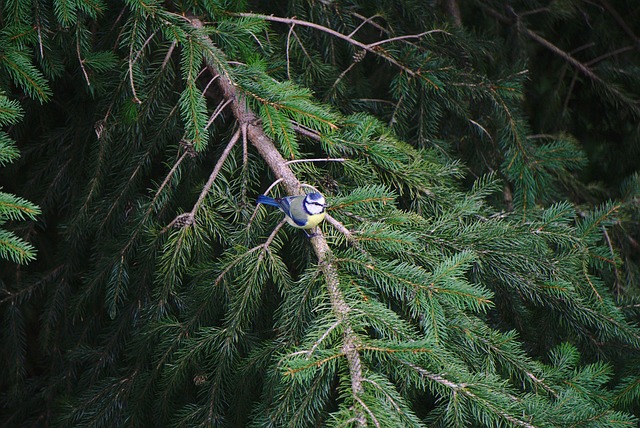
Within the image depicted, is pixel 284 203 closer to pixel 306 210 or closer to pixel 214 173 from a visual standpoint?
pixel 306 210

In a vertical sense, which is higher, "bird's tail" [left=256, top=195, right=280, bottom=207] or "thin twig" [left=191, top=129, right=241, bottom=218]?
"thin twig" [left=191, top=129, right=241, bottom=218]

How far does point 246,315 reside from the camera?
1.75 m

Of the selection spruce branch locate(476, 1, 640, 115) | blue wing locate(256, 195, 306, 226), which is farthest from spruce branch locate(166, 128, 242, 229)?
spruce branch locate(476, 1, 640, 115)

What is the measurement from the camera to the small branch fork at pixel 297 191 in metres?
1.38

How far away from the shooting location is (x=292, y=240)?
194 centimetres

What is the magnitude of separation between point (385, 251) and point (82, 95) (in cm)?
149

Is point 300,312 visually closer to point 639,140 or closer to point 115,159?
point 115,159

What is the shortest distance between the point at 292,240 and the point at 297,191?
24 cm

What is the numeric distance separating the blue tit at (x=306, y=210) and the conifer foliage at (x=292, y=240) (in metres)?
0.08

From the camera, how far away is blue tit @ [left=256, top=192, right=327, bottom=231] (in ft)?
5.40

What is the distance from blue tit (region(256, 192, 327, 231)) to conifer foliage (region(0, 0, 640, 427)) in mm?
76

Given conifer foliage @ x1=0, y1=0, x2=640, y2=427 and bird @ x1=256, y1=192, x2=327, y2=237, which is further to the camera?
bird @ x1=256, y1=192, x2=327, y2=237

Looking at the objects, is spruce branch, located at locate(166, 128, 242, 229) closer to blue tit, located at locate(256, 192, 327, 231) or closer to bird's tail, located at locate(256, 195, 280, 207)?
bird's tail, located at locate(256, 195, 280, 207)

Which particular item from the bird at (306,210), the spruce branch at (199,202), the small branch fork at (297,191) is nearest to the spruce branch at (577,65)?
the small branch fork at (297,191)
